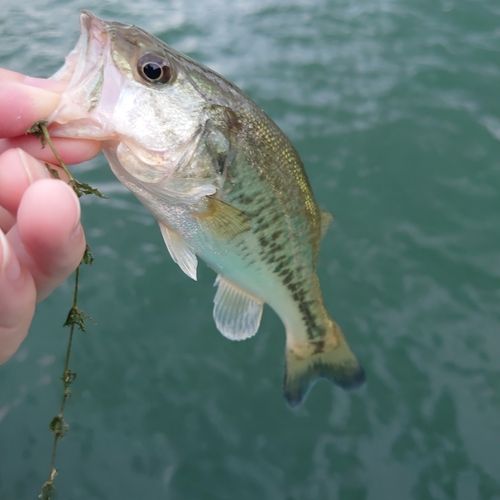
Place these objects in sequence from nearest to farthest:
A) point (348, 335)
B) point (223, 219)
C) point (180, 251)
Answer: point (223, 219) < point (180, 251) < point (348, 335)

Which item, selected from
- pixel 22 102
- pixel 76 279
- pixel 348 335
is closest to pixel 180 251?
pixel 76 279

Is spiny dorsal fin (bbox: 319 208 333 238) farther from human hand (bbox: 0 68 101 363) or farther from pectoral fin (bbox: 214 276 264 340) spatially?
human hand (bbox: 0 68 101 363)

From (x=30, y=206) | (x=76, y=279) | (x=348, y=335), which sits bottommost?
(x=348, y=335)

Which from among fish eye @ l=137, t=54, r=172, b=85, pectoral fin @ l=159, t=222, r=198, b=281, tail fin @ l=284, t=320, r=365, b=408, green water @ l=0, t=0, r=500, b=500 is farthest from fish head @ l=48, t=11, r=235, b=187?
green water @ l=0, t=0, r=500, b=500

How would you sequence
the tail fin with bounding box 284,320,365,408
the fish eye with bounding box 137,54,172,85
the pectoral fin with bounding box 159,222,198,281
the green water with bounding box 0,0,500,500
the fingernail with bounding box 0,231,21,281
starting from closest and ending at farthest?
1. the fingernail with bounding box 0,231,21,281
2. the fish eye with bounding box 137,54,172,85
3. the pectoral fin with bounding box 159,222,198,281
4. the tail fin with bounding box 284,320,365,408
5. the green water with bounding box 0,0,500,500

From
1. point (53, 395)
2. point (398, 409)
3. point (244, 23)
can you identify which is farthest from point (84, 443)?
point (244, 23)

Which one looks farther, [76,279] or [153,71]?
[153,71]

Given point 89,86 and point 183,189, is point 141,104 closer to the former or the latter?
point 89,86

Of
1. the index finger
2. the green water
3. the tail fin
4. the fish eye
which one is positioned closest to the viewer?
the index finger
